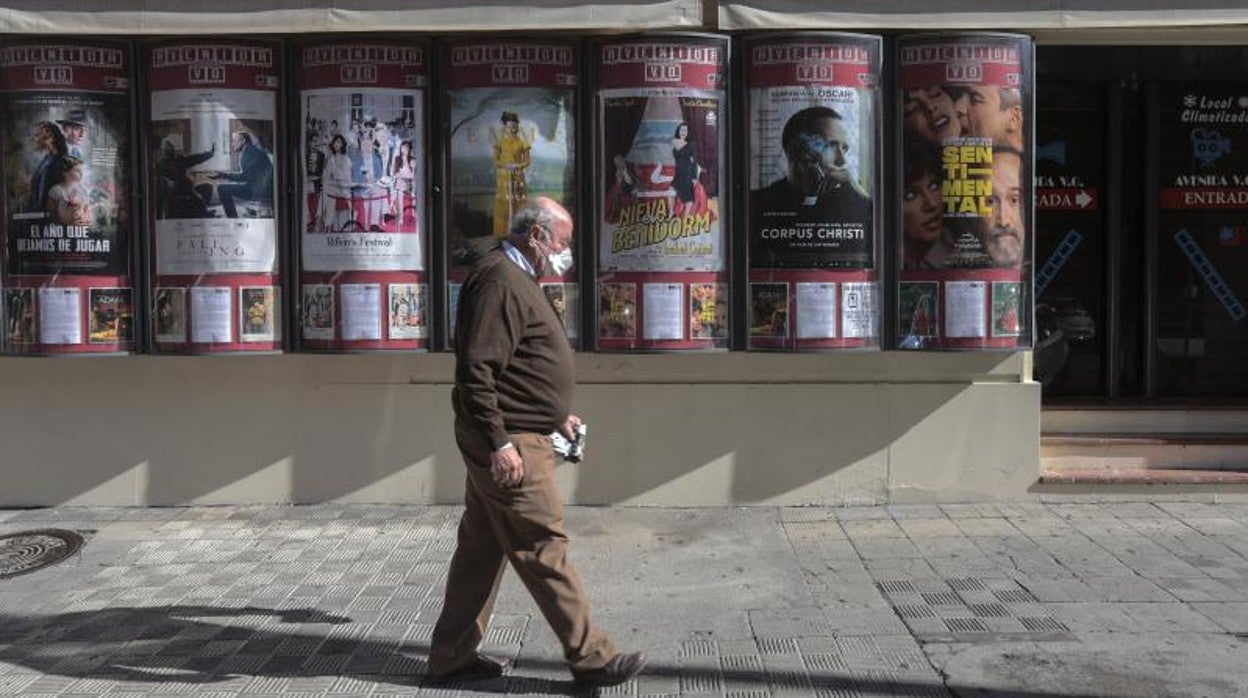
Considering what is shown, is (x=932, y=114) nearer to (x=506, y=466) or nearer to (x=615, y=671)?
(x=506, y=466)

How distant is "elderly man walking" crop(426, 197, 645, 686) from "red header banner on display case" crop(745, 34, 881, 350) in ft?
8.32

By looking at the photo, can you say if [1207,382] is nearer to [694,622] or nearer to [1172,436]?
[1172,436]

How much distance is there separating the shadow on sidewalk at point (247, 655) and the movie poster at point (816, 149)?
2.96 meters

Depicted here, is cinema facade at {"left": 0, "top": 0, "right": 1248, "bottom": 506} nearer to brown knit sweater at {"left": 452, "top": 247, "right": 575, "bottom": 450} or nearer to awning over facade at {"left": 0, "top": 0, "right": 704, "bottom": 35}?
awning over facade at {"left": 0, "top": 0, "right": 704, "bottom": 35}

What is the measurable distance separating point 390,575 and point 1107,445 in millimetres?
4814

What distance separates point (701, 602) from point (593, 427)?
6.47 ft

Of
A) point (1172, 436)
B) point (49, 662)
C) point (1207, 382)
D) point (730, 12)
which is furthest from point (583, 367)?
point (1207, 382)

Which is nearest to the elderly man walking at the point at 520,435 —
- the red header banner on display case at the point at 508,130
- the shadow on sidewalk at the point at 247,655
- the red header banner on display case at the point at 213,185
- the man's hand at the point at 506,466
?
the man's hand at the point at 506,466

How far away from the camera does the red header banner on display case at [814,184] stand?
7.11 meters

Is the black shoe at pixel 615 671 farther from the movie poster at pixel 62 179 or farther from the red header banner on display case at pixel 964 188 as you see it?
the movie poster at pixel 62 179

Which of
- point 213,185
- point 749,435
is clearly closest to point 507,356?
point 749,435

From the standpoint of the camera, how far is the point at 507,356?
182 inches

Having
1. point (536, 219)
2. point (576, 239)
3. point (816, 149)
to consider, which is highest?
point (816, 149)

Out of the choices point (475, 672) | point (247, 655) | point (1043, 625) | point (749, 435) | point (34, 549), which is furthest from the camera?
point (749, 435)
